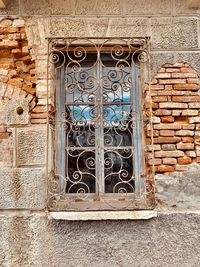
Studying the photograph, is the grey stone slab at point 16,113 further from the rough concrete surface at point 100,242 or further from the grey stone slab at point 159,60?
the grey stone slab at point 159,60

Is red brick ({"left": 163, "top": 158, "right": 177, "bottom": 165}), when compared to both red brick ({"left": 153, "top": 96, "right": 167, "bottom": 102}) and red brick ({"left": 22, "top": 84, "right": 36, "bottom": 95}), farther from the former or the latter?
red brick ({"left": 22, "top": 84, "right": 36, "bottom": 95})

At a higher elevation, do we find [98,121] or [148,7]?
[148,7]

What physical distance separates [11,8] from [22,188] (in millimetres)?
1682

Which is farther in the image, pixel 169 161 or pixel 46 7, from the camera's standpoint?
pixel 46 7

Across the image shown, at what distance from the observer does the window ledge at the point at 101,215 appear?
2.79 m

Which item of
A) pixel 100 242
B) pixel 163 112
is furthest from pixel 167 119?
pixel 100 242

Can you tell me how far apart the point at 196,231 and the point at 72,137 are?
4.50 ft

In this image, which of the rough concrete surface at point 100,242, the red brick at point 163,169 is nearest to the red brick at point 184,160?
the red brick at point 163,169

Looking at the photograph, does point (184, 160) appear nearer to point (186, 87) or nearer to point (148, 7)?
point (186, 87)

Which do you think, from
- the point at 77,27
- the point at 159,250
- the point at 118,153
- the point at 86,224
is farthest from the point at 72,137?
the point at 159,250

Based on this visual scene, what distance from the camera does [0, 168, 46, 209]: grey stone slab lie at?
2881 millimetres

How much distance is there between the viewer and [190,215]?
2.86 meters

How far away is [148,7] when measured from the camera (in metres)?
3.16

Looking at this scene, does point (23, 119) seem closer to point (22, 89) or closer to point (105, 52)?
point (22, 89)
